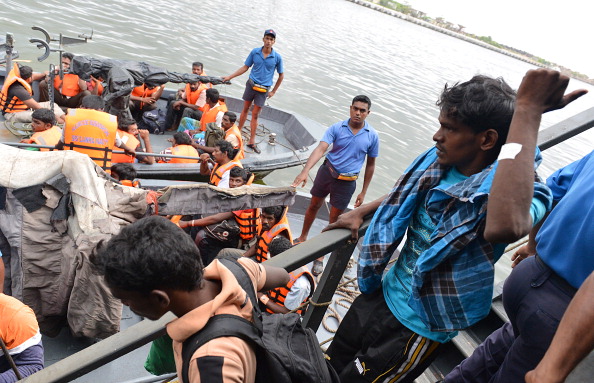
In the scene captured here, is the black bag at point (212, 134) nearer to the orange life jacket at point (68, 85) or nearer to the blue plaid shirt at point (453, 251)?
the orange life jacket at point (68, 85)

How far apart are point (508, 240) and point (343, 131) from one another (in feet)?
14.2

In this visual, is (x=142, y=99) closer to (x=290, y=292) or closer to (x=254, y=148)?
(x=254, y=148)

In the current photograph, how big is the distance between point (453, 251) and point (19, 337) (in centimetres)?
249

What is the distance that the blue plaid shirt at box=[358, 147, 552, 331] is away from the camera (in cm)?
151

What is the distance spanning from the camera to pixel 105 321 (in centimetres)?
351

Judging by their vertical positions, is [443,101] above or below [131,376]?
above

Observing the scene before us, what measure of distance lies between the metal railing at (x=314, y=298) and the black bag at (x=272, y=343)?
23 cm

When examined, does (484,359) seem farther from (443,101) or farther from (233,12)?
(233,12)

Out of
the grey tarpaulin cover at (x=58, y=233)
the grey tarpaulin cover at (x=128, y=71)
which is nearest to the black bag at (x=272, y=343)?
the grey tarpaulin cover at (x=58, y=233)

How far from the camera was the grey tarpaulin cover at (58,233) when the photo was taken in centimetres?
330

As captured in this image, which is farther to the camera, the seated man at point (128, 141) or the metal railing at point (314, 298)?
the seated man at point (128, 141)

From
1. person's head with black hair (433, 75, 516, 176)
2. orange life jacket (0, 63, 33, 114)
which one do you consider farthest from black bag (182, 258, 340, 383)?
orange life jacket (0, 63, 33, 114)

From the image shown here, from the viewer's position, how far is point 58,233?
3.42 meters

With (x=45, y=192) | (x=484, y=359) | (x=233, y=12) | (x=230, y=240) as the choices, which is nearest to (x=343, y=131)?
(x=230, y=240)
